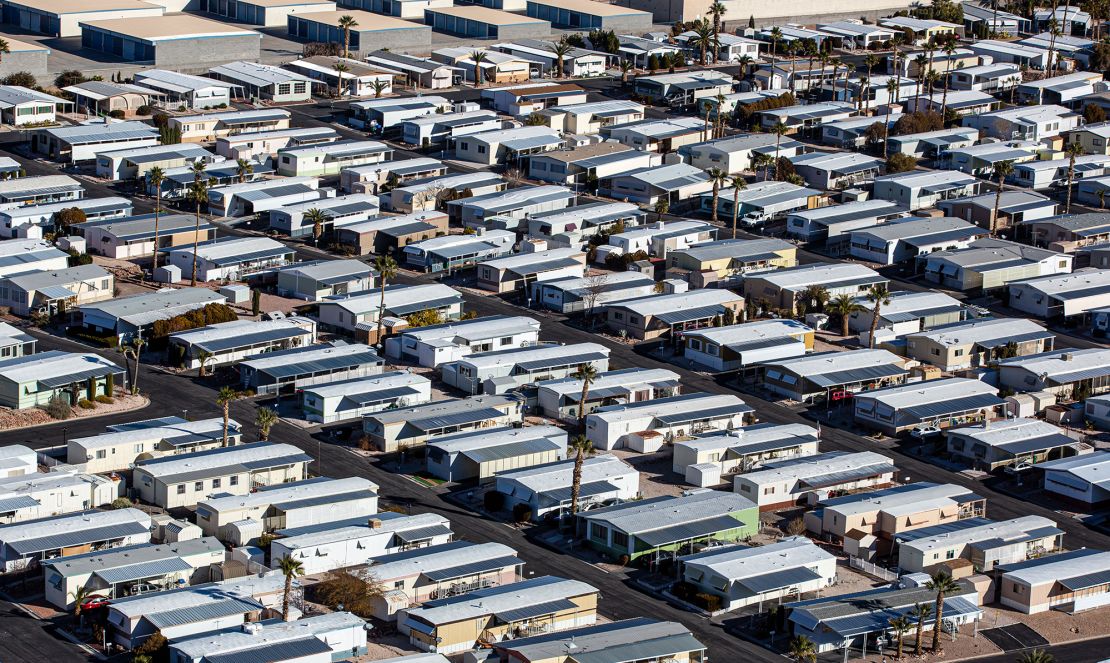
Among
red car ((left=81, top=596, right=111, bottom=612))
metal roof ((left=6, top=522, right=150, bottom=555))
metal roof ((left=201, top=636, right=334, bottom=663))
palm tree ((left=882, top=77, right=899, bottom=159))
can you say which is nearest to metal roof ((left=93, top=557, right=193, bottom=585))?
red car ((left=81, top=596, right=111, bottom=612))

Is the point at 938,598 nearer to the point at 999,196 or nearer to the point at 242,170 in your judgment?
the point at 999,196

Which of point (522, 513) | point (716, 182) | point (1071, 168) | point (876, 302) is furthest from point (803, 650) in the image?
point (1071, 168)

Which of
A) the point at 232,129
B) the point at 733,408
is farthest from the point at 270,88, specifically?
the point at 733,408

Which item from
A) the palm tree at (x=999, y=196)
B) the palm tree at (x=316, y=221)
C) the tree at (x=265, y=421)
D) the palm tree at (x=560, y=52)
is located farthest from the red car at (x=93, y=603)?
the palm tree at (x=560, y=52)

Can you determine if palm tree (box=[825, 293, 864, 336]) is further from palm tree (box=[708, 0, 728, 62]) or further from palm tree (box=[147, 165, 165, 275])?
palm tree (box=[708, 0, 728, 62])

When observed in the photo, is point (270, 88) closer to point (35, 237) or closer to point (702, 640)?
point (35, 237)
